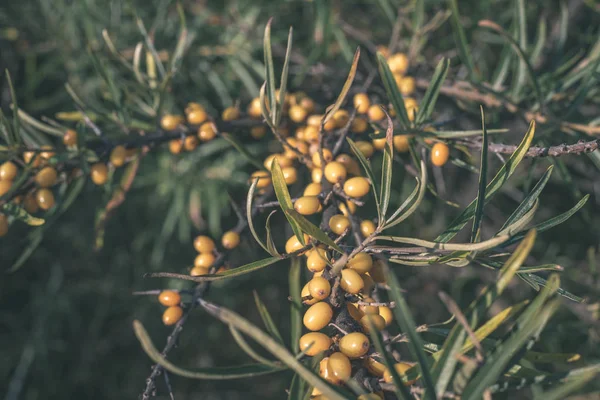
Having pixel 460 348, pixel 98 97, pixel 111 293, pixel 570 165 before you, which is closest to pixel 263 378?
pixel 111 293

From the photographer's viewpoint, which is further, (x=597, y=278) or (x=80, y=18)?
(x=80, y=18)

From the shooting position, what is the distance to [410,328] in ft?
1.33

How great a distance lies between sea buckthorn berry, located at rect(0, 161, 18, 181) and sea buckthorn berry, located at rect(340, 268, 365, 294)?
619 millimetres

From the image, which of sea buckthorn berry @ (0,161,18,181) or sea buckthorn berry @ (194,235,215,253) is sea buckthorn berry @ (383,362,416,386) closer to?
sea buckthorn berry @ (194,235,215,253)

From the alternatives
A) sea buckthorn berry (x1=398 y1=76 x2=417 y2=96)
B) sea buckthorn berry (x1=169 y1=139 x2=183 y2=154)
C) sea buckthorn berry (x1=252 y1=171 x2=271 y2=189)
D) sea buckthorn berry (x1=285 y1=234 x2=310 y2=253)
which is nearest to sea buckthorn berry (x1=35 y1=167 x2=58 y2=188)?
sea buckthorn berry (x1=169 y1=139 x2=183 y2=154)

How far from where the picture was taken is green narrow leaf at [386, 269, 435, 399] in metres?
0.40

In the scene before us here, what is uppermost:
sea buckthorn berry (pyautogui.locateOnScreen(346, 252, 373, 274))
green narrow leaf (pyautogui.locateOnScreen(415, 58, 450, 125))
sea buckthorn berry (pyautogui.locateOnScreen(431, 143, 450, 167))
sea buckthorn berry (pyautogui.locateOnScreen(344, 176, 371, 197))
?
green narrow leaf (pyautogui.locateOnScreen(415, 58, 450, 125))

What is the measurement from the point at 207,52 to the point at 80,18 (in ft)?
1.44

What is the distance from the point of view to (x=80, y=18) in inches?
52.3

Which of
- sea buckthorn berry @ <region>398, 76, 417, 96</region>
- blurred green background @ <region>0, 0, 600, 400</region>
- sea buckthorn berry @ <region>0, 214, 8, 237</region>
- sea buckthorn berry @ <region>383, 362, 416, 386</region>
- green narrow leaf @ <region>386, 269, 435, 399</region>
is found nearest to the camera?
green narrow leaf @ <region>386, 269, 435, 399</region>

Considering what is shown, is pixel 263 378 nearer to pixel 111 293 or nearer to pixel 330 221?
pixel 111 293


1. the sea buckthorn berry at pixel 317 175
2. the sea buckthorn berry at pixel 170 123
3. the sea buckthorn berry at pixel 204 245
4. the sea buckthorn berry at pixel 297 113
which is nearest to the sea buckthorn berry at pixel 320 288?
the sea buckthorn berry at pixel 317 175

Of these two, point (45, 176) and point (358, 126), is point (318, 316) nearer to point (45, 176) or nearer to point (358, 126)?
point (358, 126)

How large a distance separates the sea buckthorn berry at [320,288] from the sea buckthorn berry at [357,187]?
0.52 feet
